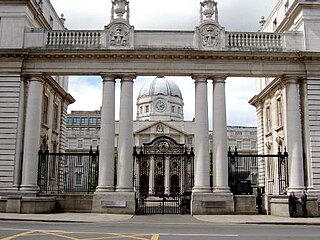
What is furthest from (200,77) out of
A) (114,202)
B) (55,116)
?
(55,116)

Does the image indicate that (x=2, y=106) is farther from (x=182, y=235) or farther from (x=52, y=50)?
(x=182, y=235)

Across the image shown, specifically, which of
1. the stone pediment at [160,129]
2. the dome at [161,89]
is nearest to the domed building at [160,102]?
the dome at [161,89]

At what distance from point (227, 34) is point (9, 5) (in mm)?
16034

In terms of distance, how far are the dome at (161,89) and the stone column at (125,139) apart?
8446 centimetres

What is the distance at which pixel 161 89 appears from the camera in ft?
382

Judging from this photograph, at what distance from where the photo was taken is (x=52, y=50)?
30.4 meters

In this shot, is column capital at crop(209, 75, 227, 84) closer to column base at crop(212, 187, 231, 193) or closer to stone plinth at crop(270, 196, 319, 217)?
column base at crop(212, 187, 231, 193)

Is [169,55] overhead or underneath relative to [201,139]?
overhead

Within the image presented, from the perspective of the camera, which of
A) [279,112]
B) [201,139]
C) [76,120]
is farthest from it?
[76,120]

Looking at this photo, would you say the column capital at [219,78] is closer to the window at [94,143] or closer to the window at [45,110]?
the window at [45,110]

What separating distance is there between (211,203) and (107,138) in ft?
27.2

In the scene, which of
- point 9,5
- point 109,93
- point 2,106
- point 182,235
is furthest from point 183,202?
point 9,5

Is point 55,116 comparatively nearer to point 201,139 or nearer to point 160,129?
point 201,139

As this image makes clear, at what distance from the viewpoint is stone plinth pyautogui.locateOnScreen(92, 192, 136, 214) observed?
92.8 feet
